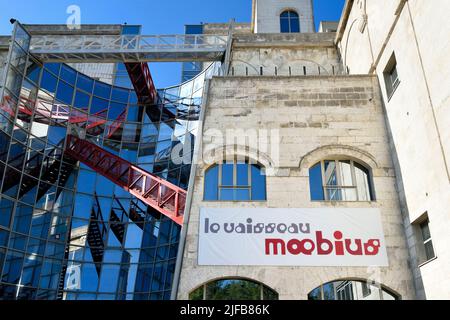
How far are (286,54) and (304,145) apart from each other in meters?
8.24

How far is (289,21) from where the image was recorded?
26859 millimetres

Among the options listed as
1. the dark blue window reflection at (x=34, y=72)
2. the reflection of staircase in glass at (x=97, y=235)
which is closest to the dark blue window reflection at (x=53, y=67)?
the dark blue window reflection at (x=34, y=72)

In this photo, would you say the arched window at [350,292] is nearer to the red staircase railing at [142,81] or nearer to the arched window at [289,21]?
the red staircase railing at [142,81]

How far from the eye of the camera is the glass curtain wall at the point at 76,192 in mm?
19484

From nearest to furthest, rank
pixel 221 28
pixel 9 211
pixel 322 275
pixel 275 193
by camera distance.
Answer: pixel 322 275 < pixel 275 193 < pixel 9 211 < pixel 221 28

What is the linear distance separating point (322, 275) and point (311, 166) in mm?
3727

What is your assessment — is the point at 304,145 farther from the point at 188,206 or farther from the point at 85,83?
the point at 85,83

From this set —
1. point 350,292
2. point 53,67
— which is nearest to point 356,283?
point 350,292

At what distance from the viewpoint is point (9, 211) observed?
19.2 meters

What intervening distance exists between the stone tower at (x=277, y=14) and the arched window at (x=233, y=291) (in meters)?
18.8

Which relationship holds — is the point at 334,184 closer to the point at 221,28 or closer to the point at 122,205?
the point at 122,205
